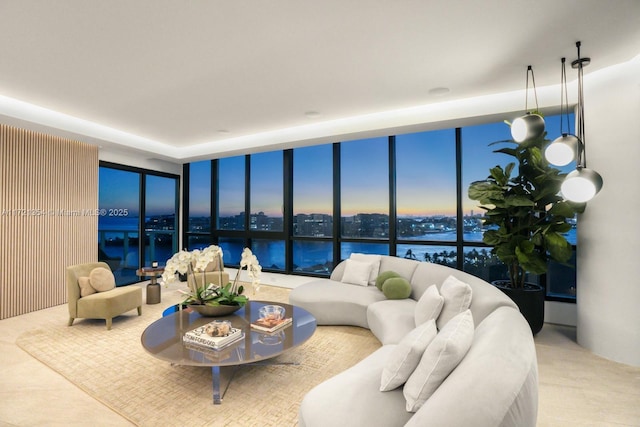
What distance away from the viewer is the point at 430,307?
252cm

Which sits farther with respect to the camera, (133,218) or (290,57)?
(133,218)

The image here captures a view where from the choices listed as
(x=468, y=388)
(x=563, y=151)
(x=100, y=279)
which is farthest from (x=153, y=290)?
(x=563, y=151)

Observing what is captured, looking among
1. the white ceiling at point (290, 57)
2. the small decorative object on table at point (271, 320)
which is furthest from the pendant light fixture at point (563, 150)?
the small decorative object on table at point (271, 320)

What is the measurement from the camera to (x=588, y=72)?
3.23m

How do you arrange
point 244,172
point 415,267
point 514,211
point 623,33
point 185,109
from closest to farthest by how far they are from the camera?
point 623,33, point 514,211, point 415,267, point 185,109, point 244,172

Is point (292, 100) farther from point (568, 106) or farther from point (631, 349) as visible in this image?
point (631, 349)

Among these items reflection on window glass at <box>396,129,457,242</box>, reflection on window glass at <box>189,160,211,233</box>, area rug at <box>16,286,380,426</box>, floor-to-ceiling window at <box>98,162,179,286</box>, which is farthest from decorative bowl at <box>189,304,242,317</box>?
reflection on window glass at <box>189,160,211,233</box>

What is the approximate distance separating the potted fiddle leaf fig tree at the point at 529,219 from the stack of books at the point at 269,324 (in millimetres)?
2496

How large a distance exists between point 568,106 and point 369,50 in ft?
8.35

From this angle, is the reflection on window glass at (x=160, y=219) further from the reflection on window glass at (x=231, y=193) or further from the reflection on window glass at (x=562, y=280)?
the reflection on window glass at (x=562, y=280)

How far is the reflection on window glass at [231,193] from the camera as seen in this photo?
6.73 m

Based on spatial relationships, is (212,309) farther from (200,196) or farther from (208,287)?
(200,196)

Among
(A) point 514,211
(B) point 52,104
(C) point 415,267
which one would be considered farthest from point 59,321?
(A) point 514,211

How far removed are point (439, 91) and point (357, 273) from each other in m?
2.51
